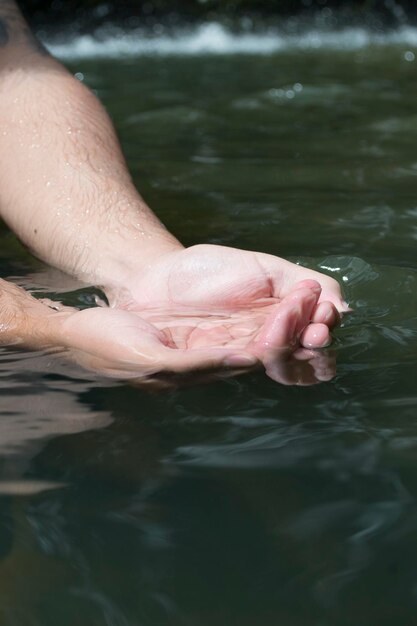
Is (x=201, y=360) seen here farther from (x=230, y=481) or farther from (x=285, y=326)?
(x=230, y=481)

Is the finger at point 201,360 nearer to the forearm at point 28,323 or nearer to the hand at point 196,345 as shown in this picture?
the hand at point 196,345

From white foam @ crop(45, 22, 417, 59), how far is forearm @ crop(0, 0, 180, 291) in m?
4.41

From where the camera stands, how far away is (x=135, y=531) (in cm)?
151

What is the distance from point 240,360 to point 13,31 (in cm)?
188

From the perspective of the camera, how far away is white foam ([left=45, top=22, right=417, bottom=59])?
7738mm

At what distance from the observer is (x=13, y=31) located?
11.1 ft

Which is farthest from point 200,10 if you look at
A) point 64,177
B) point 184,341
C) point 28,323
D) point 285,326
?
point 285,326

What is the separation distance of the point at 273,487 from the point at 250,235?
1.50 m

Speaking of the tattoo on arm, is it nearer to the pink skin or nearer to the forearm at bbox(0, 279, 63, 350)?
the forearm at bbox(0, 279, 63, 350)

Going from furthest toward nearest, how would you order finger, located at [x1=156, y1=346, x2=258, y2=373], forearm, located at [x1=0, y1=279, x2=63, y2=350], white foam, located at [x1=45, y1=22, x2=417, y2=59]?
white foam, located at [x1=45, y1=22, x2=417, y2=59] < forearm, located at [x1=0, y1=279, x2=63, y2=350] < finger, located at [x1=156, y1=346, x2=258, y2=373]

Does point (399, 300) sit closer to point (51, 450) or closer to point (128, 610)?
point (51, 450)

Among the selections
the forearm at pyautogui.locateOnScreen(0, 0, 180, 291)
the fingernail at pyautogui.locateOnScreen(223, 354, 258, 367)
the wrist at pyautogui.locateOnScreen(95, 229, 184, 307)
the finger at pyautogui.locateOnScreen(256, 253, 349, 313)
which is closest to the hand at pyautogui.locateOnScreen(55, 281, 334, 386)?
the fingernail at pyautogui.locateOnScreen(223, 354, 258, 367)

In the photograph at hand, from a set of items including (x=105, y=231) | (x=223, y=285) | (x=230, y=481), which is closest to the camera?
(x=230, y=481)

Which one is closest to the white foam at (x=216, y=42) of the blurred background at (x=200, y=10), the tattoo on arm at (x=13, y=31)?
the blurred background at (x=200, y=10)
